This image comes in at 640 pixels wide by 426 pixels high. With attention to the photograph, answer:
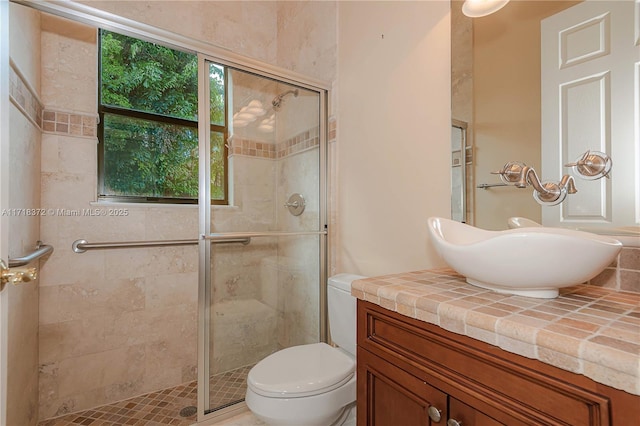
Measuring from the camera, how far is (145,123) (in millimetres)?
2104

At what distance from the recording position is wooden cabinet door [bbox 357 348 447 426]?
685mm

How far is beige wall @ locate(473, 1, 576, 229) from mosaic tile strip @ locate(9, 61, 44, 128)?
1884mm

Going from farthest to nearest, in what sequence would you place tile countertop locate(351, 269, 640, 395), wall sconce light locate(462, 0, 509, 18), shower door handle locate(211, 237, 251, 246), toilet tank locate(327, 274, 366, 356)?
shower door handle locate(211, 237, 251, 246)
toilet tank locate(327, 274, 366, 356)
wall sconce light locate(462, 0, 509, 18)
tile countertop locate(351, 269, 640, 395)

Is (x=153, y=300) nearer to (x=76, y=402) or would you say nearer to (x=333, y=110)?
(x=76, y=402)

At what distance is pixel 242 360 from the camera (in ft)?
5.51

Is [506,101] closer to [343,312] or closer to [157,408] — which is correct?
[343,312]

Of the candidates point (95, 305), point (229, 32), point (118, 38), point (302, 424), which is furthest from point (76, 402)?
point (229, 32)

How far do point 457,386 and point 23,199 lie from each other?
73.6 inches

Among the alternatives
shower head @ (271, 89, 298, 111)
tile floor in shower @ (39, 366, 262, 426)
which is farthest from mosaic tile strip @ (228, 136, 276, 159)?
tile floor in shower @ (39, 366, 262, 426)

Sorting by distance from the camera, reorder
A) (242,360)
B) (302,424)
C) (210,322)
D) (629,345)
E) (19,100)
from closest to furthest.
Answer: (629,345), (302,424), (19,100), (210,322), (242,360)

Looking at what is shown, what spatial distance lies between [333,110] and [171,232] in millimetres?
1372

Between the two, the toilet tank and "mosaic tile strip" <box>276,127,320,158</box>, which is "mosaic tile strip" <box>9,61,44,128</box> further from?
the toilet tank

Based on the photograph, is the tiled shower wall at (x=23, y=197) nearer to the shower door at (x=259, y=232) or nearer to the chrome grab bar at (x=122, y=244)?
the chrome grab bar at (x=122, y=244)

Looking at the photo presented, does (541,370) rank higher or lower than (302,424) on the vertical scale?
higher
